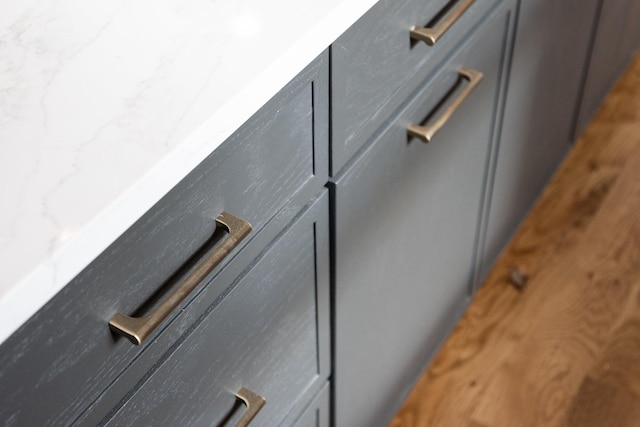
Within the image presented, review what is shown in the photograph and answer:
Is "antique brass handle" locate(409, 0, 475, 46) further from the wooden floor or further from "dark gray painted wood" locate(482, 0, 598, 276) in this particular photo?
the wooden floor

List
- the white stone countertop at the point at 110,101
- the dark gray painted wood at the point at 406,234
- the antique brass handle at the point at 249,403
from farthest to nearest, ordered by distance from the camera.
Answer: the dark gray painted wood at the point at 406,234
the antique brass handle at the point at 249,403
the white stone countertop at the point at 110,101

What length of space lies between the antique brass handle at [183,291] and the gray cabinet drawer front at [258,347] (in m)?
0.08


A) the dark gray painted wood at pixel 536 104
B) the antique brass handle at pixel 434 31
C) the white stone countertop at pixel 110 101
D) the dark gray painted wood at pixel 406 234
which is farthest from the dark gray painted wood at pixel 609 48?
the white stone countertop at pixel 110 101

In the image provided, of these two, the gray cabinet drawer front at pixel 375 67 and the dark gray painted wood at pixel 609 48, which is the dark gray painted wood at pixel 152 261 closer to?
the gray cabinet drawer front at pixel 375 67

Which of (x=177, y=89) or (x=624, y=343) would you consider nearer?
(x=177, y=89)

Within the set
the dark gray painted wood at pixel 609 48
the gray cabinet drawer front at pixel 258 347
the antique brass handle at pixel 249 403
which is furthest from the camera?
the dark gray painted wood at pixel 609 48

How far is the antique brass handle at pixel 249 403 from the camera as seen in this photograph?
0.97m

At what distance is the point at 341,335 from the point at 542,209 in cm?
91

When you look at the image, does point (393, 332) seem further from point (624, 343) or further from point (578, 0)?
point (578, 0)

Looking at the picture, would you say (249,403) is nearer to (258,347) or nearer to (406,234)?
(258,347)

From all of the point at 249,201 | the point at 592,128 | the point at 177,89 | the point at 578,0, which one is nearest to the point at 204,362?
the point at 249,201

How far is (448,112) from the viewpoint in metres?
1.14

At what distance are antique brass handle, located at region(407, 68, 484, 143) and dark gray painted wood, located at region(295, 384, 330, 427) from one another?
35 centimetres

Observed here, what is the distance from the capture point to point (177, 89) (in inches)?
29.2
